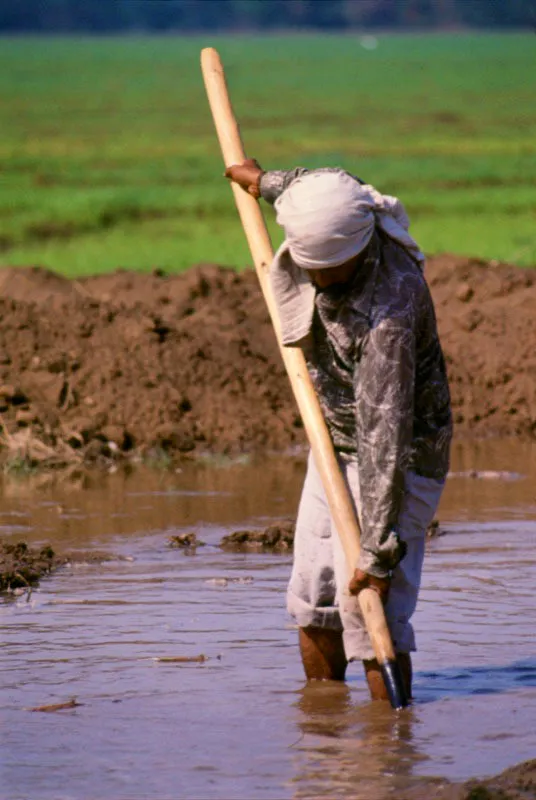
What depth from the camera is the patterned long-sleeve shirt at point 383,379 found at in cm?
456

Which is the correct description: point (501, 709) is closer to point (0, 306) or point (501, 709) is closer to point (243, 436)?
point (243, 436)

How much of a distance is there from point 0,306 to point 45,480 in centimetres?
228

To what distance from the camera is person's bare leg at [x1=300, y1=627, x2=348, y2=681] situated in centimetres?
527

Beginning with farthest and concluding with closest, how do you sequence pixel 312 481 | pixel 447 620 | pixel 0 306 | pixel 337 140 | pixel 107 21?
pixel 107 21, pixel 337 140, pixel 0 306, pixel 447 620, pixel 312 481

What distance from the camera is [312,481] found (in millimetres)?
5055

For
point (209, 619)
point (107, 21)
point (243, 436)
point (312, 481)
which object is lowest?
point (107, 21)

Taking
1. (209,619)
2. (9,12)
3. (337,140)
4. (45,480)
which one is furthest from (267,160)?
(9,12)

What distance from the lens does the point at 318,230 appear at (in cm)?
450

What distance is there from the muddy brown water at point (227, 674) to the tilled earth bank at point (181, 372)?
65.2 inches

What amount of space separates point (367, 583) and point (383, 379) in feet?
1.88

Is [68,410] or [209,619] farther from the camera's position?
[68,410]

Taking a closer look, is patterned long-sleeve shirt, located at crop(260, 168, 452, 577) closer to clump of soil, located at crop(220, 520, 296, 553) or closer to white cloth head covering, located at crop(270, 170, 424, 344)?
white cloth head covering, located at crop(270, 170, 424, 344)

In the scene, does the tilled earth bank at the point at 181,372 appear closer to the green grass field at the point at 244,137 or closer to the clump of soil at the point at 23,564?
the clump of soil at the point at 23,564

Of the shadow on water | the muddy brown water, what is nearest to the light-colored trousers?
the muddy brown water
